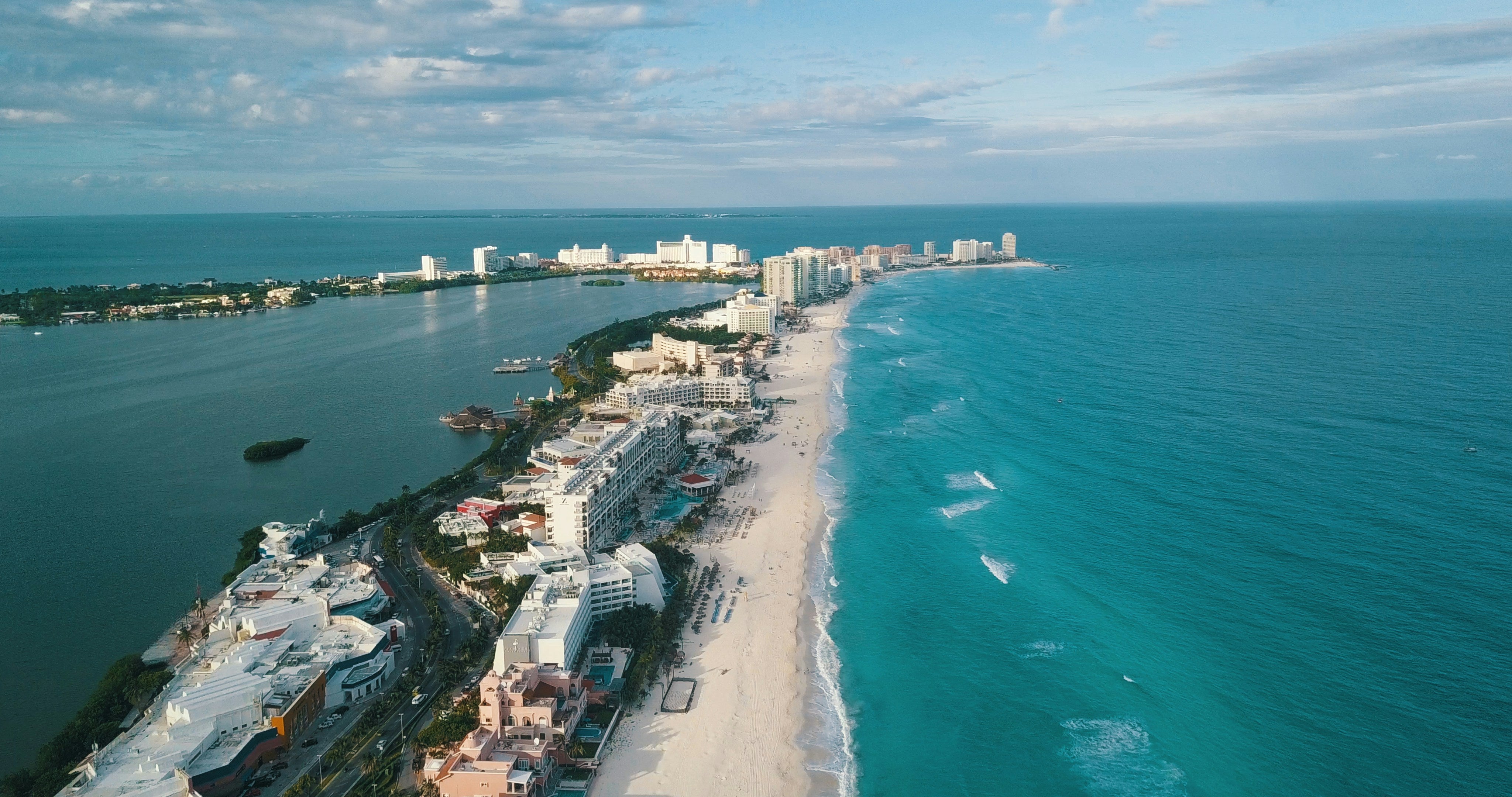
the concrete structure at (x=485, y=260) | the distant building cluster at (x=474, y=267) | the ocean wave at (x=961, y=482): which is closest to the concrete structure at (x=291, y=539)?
the ocean wave at (x=961, y=482)

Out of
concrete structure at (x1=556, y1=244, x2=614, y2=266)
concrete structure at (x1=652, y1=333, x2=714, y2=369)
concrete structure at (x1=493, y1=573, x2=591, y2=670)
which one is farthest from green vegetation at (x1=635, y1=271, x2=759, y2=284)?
concrete structure at (x1=493, y1=573, x2=591, y2=670)

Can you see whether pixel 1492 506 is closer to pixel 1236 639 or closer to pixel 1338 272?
pixel 1236 639

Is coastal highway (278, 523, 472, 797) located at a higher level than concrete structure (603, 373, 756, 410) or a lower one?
lower

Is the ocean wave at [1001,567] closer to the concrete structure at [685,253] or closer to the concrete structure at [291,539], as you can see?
the concrete structure at [291,539]

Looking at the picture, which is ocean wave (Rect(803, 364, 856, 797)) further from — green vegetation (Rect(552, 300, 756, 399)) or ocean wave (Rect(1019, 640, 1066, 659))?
green vegetation (Rect(552, 300, 756, 399))

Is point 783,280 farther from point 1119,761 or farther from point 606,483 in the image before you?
point 1119,761

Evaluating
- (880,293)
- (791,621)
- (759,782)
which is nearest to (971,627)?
(791,621)

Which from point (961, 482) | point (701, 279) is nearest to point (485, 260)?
point (701, 279)
